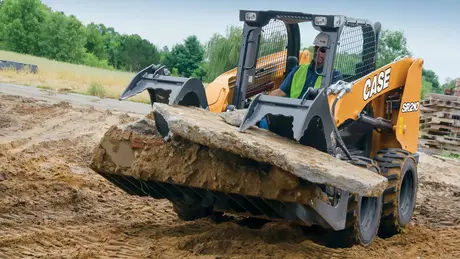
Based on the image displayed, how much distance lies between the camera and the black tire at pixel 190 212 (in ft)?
26.2

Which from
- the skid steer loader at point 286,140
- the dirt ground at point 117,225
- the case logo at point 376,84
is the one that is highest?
the case logo at point 376,84

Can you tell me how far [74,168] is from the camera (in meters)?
11.1

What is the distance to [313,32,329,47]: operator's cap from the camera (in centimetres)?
752

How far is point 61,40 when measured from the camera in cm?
8300

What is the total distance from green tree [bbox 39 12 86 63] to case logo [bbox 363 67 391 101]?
253ft

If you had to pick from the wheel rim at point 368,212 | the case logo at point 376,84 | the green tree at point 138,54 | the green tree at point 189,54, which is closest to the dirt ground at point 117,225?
the wheel rim at point 368,212

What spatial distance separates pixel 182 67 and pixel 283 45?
1738 inches

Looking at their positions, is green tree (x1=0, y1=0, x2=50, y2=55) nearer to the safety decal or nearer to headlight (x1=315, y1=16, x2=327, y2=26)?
the safety decal

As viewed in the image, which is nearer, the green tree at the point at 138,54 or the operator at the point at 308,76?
the operator at the point at 308,76

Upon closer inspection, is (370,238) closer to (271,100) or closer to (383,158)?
(383,158)

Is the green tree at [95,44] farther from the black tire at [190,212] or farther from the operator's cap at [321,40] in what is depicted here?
the operator's cap at [321,40]

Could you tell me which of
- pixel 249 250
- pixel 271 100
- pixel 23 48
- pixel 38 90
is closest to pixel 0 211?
pixel 249 250

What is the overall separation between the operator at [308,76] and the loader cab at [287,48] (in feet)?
0.25

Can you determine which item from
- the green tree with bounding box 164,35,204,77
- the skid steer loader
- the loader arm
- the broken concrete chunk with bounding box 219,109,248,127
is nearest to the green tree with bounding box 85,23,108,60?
the green tree with bounding box 164,35,204,77
